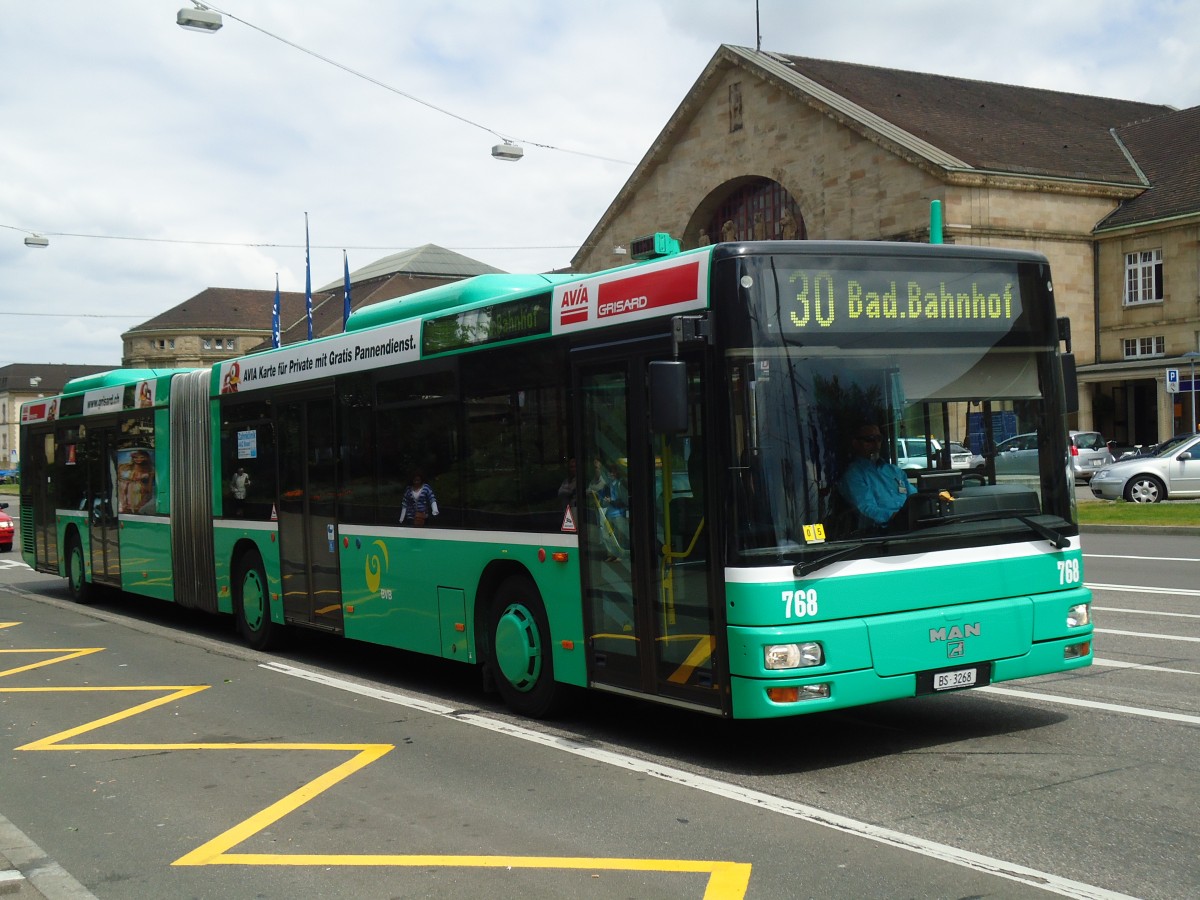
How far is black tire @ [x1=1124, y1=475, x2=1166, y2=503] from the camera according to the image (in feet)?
95.1

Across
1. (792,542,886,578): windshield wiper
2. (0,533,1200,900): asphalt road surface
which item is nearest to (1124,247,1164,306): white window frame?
(0,533,1200,900): asphalt road surface

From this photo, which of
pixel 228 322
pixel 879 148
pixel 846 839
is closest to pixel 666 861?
pixel 846 839

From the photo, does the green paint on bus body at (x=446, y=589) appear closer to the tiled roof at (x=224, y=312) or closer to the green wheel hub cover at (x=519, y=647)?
the green wheel hub cover at (x=519, y=647)

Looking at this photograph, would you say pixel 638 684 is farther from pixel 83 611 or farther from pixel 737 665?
pixel 83 611

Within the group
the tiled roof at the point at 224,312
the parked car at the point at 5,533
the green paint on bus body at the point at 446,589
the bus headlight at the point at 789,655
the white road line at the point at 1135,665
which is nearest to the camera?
the bus headlight at the point at 789,655

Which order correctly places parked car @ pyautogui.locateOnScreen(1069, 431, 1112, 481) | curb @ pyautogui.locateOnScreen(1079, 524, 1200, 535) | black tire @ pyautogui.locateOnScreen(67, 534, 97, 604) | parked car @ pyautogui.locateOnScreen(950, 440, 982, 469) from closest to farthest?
parked car @ pyautogui.locateOnScreen(950, 440, 982, 469), black tire @ pyautogui.locateOnScreen(67, 534, 97, 604), curb @ pyautogui.locateOnScreen(1079, 524, 1200, 535), parked car @ pyautogui.locateOnScreen(1069, 431, 1112, 481)

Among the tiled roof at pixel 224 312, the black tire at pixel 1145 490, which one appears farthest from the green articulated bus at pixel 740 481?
the tiled roof at pixel 224 312

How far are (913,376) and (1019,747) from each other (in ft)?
6.97

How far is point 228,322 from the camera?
12488 centimetres

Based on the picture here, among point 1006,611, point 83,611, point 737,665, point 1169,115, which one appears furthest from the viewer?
point 1169,115

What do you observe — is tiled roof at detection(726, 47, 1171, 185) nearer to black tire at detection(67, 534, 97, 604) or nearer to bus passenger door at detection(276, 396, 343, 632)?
black tire at detection(67, 534, 97, 604)

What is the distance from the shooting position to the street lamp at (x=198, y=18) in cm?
1728

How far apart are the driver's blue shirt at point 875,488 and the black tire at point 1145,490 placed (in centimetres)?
2382

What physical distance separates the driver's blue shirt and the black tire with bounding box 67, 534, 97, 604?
14.0 metres
